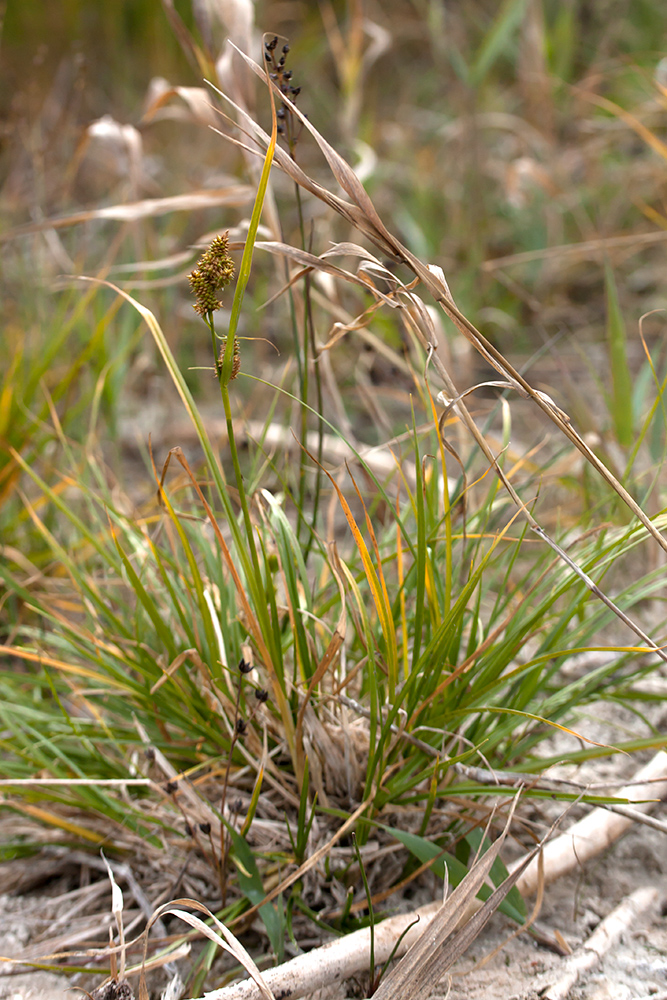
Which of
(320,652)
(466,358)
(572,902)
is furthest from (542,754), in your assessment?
(466,358)

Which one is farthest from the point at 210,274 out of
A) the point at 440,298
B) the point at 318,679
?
the point at 318,679

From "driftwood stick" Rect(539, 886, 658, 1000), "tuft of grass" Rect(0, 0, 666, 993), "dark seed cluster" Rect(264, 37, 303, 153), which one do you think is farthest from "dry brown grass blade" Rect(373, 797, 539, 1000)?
"dark seed cluster" Rect(264, 37, 303, 153)

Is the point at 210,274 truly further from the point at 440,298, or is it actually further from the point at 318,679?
the point at 318,679

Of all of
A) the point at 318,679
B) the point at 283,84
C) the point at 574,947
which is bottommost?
the point at 574,947

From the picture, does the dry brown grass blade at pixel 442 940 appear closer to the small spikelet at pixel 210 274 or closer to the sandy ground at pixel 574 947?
the sandy ground at pixel 574 947

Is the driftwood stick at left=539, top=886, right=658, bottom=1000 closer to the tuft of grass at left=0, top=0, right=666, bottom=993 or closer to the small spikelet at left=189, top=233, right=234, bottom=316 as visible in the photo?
the tuft of grass at left=0, top=0, right=666, bottom=993

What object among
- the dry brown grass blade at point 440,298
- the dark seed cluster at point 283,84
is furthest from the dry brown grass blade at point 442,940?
the dark seed cluster at point 283,84

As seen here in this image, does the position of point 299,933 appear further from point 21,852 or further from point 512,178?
point 512,178
